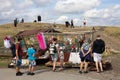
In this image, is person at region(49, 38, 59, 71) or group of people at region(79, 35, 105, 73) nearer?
group of people at region(79, 35, 105, 73)

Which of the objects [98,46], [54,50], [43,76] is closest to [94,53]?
[98,46]

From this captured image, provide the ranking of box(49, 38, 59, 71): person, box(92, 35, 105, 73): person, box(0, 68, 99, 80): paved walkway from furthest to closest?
box(49, 38, 59, 71): person, box(92, 35, 105, 73): person, box(0, 68, 99, 80): paved walkway

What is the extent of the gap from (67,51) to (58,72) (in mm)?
2980

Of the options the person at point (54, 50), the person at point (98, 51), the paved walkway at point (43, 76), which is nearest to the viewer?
the paved walkway at point (43, 76)

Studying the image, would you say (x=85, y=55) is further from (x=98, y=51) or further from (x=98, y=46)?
(x=98, y=46)

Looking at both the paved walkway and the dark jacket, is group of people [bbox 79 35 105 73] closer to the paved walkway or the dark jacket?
the dark jacket

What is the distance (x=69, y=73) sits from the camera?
Result: 19.3 metres

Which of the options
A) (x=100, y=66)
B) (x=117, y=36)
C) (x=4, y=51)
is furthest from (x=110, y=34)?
(x=100, y=66)

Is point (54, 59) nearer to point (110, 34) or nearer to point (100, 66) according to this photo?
point (100, 66)

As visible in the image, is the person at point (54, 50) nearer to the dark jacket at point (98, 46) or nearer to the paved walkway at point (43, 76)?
the paved walkway at point (43, 76)

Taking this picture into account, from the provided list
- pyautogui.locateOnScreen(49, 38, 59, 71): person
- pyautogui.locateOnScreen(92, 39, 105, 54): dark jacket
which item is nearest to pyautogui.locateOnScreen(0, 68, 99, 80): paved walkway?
pyautogui.locateOnScreen(49, 38, 59, 71): person

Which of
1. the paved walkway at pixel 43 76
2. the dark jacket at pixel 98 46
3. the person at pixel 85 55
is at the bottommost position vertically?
the paved walkway at pixel 43 76

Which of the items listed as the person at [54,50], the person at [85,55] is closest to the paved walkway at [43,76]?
the person at [54,50]

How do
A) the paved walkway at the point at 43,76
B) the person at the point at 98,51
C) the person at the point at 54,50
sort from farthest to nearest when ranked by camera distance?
the person at the point at 54,50 < the person at the point at 98,51 < the paved walkway at the point at 43,76
